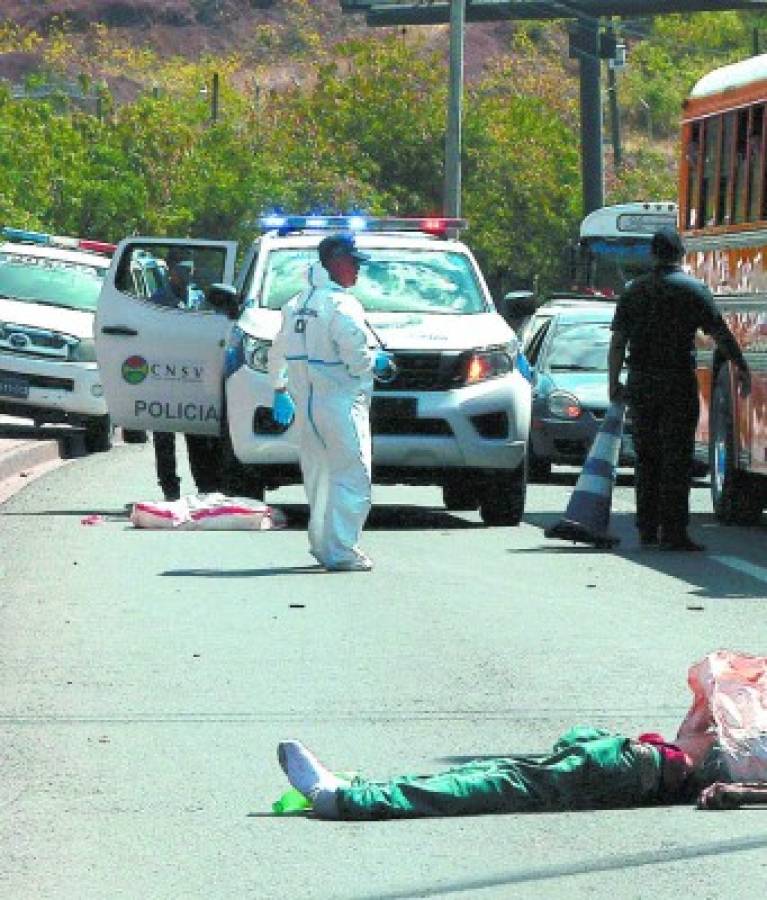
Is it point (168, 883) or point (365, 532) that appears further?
point (365, 532)

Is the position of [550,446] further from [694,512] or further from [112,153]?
[112,153]

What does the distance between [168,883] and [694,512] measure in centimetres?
1550

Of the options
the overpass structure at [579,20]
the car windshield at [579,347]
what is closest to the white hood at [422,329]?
the car windshield at [579,347]

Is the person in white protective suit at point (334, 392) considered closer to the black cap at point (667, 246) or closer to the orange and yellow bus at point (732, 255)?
the black cap at point (667, 246)

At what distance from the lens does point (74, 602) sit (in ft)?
47.9

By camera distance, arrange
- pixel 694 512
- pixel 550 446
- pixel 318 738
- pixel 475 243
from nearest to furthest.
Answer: pixel 318 738, pixel 694 512, pixel 550 446, pixel 475 243

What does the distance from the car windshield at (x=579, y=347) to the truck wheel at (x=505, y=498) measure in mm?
6851

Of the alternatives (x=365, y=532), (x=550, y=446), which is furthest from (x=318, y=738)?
(x=550, y=446)

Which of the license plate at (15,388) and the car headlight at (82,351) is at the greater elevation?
the car headlight at (82,351)

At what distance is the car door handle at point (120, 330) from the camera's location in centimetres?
2098

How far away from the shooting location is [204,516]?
1936cm

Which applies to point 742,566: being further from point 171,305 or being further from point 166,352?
point 171,305

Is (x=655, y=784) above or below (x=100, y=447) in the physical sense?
above

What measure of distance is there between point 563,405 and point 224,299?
7.13 metres
